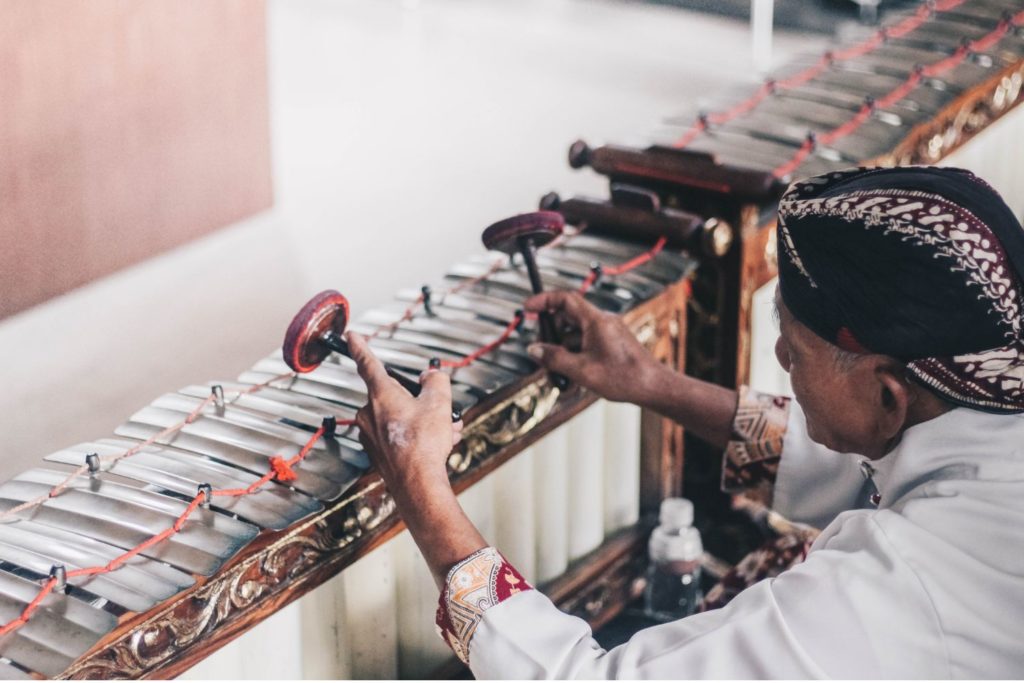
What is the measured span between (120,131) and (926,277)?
2461mm

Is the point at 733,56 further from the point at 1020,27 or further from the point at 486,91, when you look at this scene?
the point at 1020,27

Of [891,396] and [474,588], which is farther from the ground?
[891,396]

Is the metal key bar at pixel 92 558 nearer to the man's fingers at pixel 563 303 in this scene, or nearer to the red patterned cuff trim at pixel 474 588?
the red patterned cuff trim at pixel 474 588

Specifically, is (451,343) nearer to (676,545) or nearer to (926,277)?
(676,545)

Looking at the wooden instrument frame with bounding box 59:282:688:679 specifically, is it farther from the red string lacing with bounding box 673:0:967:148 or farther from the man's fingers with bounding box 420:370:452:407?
the red string lacing with bounding box 673:0:967:148

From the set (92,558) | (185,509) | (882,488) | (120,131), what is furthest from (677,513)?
(120,131)

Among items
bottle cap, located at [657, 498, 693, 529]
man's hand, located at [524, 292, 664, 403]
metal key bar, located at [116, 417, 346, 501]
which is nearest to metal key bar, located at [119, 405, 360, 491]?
metal key bar, located at [116, 417, 346, 501]

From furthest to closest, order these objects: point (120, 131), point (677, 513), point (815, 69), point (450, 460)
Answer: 1. point (120, 131)
2. point (815, 69)
3. point (677, 513)
4. point (450, 460)

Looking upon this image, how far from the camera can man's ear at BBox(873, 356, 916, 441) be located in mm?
1323

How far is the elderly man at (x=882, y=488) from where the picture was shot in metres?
1.25

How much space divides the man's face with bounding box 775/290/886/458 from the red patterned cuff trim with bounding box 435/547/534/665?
36 centimetres

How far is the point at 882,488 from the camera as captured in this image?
4.75 ft

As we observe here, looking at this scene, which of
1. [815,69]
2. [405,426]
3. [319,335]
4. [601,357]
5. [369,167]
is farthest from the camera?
[369,167]

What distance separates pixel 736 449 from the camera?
185 cm
